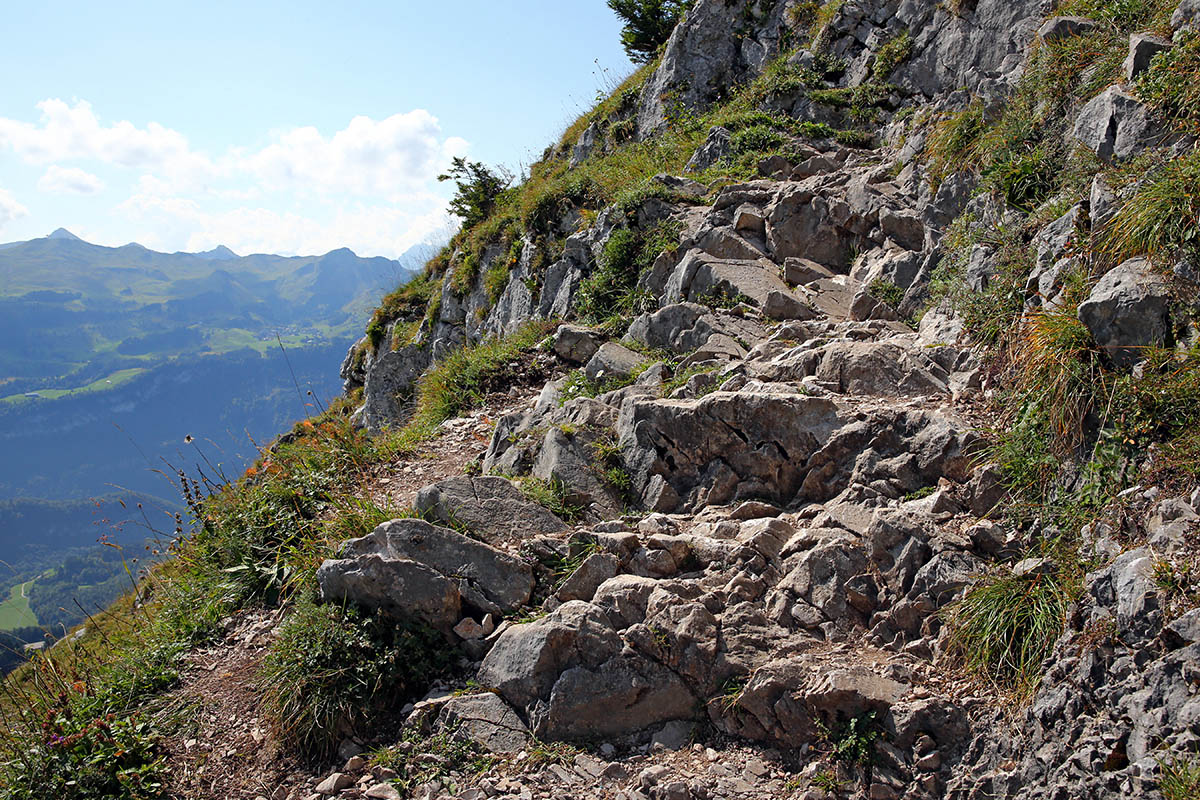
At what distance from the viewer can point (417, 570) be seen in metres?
6.27

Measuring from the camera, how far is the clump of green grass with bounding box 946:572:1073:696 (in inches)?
181

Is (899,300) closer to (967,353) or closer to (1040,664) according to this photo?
(967,353)

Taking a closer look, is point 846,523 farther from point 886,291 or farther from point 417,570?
point 886,291

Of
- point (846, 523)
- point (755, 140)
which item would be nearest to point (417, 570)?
point (846, 523)

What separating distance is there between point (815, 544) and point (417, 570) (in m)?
3.69

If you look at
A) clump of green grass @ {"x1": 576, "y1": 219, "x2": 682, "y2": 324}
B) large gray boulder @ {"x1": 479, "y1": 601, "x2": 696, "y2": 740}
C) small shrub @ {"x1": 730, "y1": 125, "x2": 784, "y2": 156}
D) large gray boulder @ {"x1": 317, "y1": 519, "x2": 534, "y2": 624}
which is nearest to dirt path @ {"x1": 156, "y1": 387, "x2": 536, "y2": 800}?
large gray boulder @ {"x1": 317, "y1": 519, "x2": 534, "y2": 624}

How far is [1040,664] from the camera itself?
4.51 meters

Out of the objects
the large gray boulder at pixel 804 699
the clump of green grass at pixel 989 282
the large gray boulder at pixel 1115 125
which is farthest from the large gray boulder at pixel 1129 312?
the large gray boulder at pixel 804 699

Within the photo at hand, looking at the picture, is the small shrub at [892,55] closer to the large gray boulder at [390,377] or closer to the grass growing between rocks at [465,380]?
the grass growing between rocks at [465,380]

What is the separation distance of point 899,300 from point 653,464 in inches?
191

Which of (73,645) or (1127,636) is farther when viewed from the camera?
(73,645)

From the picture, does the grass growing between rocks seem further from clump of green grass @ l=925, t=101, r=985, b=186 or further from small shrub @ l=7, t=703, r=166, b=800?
clump of green grass @ l=925, t=101, r=985, b=186

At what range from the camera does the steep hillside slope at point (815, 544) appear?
4.64 meters

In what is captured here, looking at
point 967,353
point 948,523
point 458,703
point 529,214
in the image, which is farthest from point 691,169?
point 458,703
